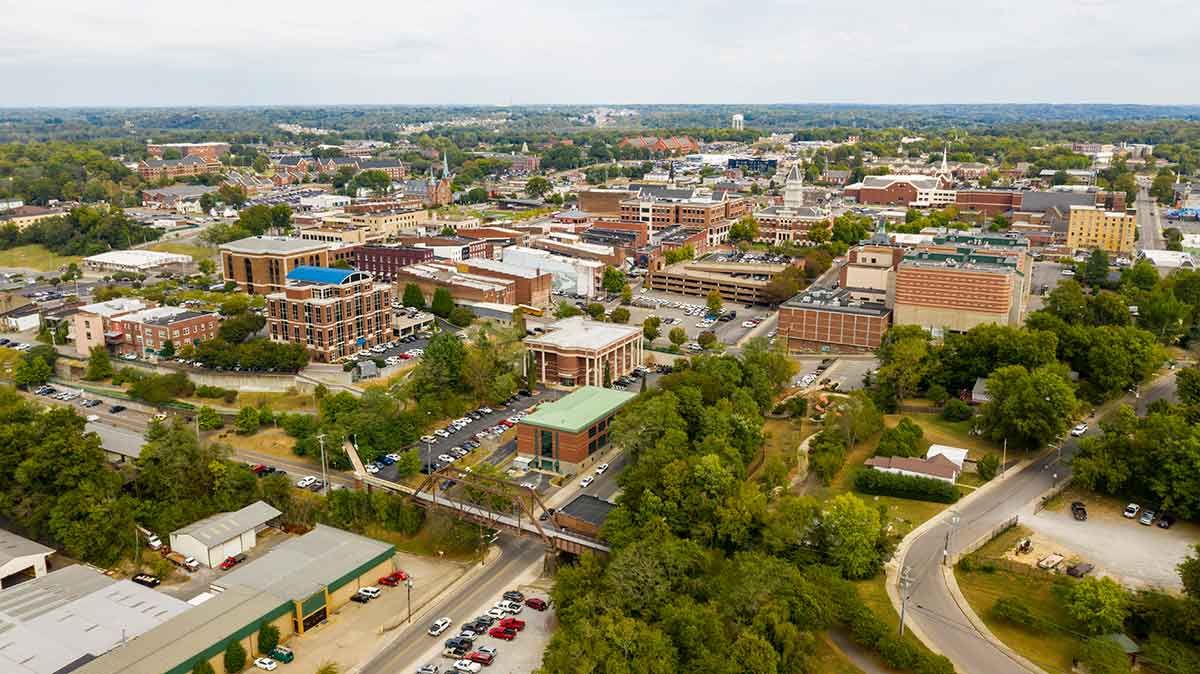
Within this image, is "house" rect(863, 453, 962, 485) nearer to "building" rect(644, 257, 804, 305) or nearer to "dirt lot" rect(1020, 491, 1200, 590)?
"dirt lot" rect(1020, 491, 1200, 590)

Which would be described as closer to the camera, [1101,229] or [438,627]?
[438,627]

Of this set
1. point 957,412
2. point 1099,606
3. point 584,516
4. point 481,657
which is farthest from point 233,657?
point 957,412

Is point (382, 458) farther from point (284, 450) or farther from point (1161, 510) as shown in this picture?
point (1161, 510)

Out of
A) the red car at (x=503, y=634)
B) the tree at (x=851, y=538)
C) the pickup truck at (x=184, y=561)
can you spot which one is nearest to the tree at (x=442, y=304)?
the pickup truck at (x=184, y=561)

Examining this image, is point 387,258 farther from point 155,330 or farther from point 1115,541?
point 1115,541

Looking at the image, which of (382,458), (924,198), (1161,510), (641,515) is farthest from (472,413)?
(924,198)

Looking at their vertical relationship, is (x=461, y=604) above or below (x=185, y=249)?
below
